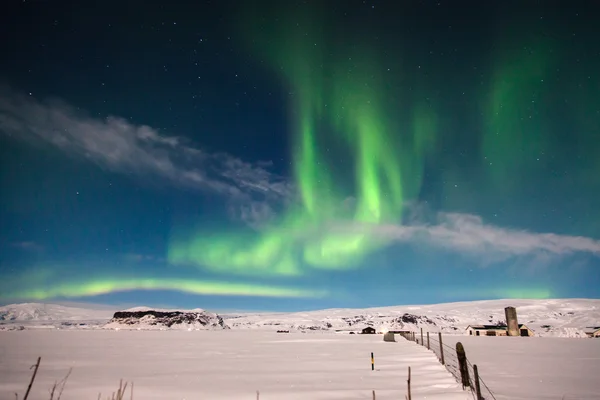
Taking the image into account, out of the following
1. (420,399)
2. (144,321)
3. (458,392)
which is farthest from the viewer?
(144,321)

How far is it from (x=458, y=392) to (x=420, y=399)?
1.97 metres

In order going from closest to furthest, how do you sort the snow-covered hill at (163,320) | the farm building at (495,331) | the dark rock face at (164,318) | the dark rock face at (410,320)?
1. the farm building at (495,331)
2. the snow-covered hill at (163,320)
3. the dark rock face at (164,318)
4. the dark rock face at (410,320)

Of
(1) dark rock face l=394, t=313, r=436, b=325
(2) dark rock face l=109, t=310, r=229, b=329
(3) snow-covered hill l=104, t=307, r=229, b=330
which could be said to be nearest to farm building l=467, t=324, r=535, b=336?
(1) dark rock face l=394, t=313, r=436, b=325

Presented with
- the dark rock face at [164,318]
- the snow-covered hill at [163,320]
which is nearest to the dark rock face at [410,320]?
the dark rock face at [164,318]

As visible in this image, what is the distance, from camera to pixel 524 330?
284ft

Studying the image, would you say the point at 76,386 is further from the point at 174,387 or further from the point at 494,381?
the point at 494,381

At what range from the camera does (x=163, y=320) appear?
560ft

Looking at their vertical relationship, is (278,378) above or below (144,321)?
below

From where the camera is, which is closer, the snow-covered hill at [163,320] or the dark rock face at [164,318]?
the snow-covered hill at [163,320]

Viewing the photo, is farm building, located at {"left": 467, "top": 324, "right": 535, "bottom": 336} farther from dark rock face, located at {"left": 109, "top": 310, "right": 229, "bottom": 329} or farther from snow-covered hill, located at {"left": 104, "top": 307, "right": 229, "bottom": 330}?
dark rock face, located at {"left": 109, "top": 310, "right": 229, "bottom": 329}

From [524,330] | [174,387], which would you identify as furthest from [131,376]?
[524,330]

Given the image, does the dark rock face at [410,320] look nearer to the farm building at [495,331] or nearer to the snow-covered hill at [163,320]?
the farm building at [495,331]

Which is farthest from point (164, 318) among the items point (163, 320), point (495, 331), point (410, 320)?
point (495, 331)

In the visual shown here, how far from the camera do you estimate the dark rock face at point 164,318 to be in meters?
168
